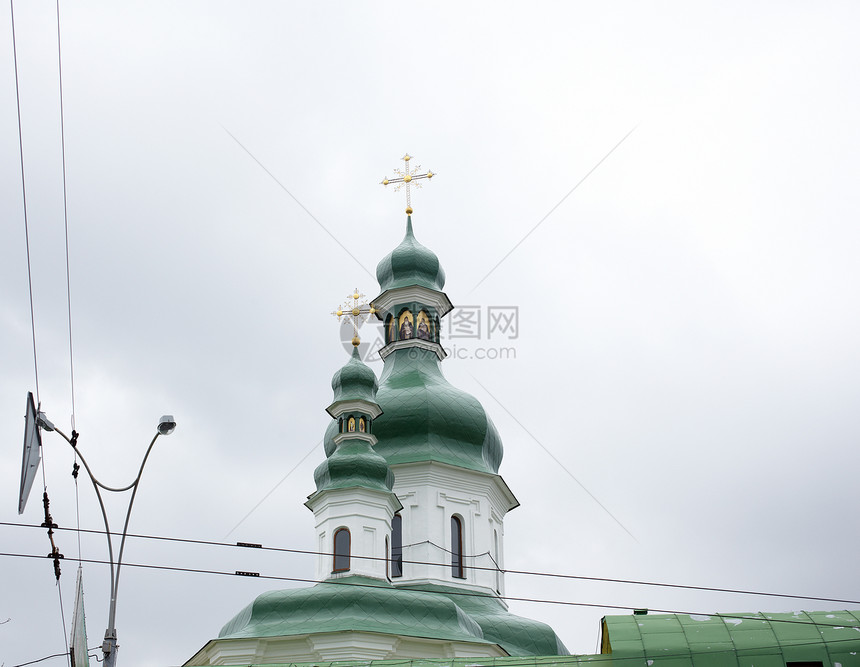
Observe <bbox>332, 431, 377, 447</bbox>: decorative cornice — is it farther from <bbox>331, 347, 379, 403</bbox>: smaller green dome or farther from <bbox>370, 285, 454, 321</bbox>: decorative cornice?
<bbox>370, 285, 454, 321</bbox>: decorative cornice

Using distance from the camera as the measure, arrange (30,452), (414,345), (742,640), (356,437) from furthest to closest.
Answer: (414,345) → (356,437) → (742,640) → (30,452)

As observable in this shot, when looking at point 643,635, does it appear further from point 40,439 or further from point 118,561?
point 40,439

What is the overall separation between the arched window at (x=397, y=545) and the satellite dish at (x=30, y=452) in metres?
20.9

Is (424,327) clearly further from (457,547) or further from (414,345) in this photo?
(457,547)

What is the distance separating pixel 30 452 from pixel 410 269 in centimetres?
2839

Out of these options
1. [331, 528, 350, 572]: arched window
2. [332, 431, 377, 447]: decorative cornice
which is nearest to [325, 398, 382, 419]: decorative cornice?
[332, 431, 377, 447]: decorative cornice

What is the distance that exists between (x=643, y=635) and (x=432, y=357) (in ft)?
68.5

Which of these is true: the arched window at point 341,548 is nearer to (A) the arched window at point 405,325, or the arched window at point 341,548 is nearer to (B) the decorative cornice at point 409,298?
(A) the arched window at point 405,325

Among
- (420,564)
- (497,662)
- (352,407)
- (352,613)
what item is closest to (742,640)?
(497,662)

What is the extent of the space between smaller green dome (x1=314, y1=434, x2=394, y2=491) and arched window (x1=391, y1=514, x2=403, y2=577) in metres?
3.92

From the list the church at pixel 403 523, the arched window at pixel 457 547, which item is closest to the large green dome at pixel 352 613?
the church at pixel 403 523

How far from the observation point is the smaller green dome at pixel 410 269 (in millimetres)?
42656

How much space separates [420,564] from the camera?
3516 cm

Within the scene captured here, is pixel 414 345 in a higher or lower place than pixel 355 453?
higher
